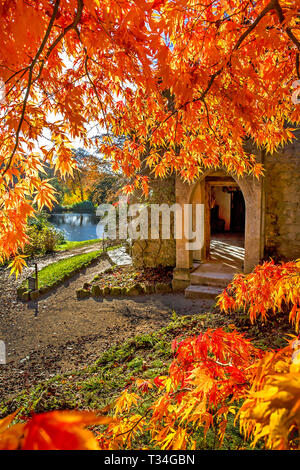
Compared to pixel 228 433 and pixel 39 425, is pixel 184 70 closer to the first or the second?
pixel 39 425

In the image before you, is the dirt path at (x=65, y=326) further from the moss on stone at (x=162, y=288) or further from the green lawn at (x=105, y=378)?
the green lawn at (x=105, y=378)

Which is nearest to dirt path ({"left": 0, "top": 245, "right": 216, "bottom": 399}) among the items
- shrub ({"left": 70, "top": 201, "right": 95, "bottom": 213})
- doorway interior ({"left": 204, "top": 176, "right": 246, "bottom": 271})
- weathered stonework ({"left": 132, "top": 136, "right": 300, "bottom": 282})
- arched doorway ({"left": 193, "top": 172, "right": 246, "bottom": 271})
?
weathered stonework ({"left": 132, "top": 136, "right": 300, "bottom": 282})

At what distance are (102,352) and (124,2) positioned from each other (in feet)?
15.2

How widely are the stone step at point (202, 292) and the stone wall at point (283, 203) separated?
1.63m

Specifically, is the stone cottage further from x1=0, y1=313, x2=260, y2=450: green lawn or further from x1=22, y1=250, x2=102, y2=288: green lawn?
x1=0, y1=313, x2=260, y2=450: green lawn

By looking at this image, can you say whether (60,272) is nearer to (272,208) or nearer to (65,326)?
(65,326)

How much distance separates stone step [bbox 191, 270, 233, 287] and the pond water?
39.7ft

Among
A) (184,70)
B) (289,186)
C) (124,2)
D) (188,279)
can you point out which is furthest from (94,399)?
(289,186)

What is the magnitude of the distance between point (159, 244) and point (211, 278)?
6.45ft

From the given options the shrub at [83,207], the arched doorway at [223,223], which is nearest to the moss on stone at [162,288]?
the arched doorway at [223,223]

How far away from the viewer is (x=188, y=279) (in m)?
7.29

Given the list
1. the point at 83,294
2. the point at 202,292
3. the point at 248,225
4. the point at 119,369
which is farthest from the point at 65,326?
the point at 248,225

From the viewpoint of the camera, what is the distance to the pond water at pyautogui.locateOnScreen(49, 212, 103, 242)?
2338 cm

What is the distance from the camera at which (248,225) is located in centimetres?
682
